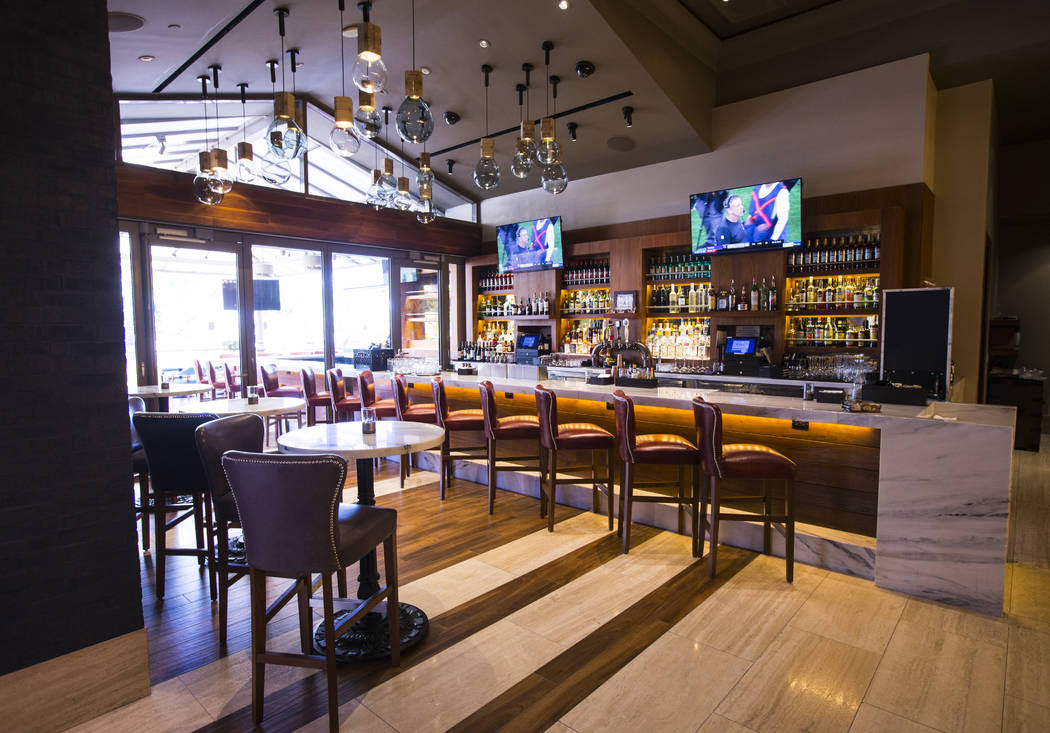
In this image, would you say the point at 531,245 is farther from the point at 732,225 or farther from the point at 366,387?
the point at 366,387

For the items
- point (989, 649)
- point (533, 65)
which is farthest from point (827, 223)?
point (989, 649)

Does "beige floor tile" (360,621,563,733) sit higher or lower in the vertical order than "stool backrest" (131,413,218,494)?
lower

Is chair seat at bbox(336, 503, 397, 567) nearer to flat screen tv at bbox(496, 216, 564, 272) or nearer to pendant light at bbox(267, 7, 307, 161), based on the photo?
pendant light at bbox(267, 7, 307, 161)

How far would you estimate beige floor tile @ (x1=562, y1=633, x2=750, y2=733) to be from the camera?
2.20 meters

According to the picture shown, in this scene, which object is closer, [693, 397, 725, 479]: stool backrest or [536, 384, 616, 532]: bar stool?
[693, 397, 725, 479]: stool backrest

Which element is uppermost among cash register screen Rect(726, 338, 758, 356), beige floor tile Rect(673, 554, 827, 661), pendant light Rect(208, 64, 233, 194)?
pendant light Rect(208, 64, 233, 194)

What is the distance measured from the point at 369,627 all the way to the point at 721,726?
1.69 meters

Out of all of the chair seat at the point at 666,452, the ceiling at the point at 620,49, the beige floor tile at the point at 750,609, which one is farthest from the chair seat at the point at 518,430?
the ceiling at the point at 620,49

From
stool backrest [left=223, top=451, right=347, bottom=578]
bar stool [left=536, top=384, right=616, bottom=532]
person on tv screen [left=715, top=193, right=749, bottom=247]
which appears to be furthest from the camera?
person on tv screen [left=715, top=193, right=749, bottom=247]

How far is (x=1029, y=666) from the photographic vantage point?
2561mm

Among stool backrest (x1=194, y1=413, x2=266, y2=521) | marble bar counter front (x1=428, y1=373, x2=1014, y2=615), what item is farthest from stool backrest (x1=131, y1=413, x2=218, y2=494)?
marble bar counter front (x1=428, y1=373, x2=1014, y2=615)

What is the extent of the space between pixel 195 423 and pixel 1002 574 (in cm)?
463

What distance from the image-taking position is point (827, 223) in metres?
5.93

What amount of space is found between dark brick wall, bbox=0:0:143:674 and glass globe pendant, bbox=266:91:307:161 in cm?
99
